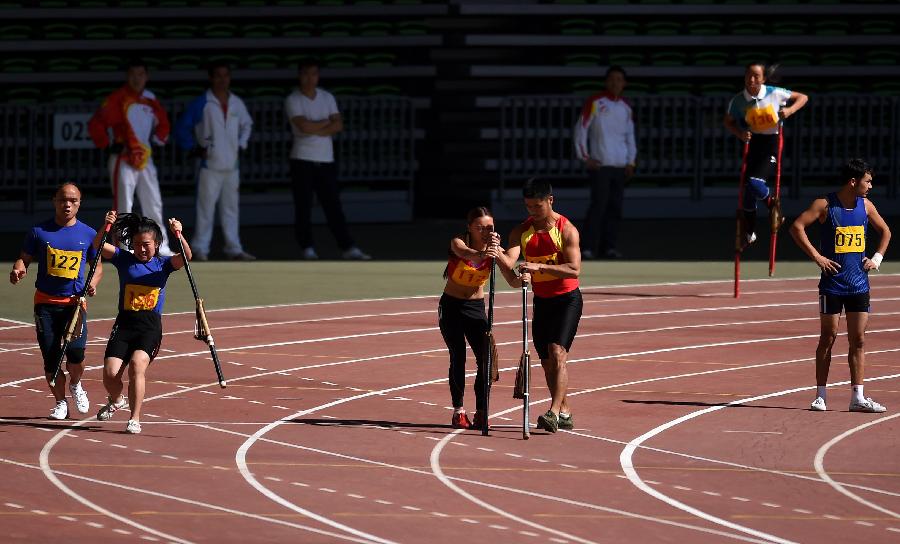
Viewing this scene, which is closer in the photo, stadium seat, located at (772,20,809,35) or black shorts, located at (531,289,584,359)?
black shorts, located at (531,289,584,359)

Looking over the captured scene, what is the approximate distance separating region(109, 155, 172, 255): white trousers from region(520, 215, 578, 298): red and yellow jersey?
1062 cm

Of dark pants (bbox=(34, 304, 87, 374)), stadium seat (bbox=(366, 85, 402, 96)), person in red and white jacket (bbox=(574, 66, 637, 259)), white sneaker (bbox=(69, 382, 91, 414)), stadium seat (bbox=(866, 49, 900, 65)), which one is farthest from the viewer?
stadium seat (bbox=(866, 49, 900, 65))

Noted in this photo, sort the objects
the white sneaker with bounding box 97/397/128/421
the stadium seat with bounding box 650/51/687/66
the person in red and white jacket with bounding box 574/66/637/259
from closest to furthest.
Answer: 1. the white sneaker with bounding box 97/397/128/421
2. the person in red and white jacket with bounding box 574/66/637/259
3. the stadium seat with bounding box 650/51/687/66

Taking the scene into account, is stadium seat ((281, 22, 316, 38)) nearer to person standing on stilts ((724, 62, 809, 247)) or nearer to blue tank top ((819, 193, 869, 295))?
person standing on stilts ((724, 62, 809, 247))

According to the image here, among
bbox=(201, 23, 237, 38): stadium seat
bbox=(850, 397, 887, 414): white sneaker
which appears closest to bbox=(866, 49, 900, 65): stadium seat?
bbox=(201, 23, 237, 38): stadium seat

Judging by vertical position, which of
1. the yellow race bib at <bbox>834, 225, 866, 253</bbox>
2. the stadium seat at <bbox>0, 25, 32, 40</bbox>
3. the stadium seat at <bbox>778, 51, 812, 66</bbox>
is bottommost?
the yellow race bib at <bbox>834, 225, 866, 253</bbox>

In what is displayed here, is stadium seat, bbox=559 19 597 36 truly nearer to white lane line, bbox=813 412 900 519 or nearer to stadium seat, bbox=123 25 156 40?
stadium seat, bbox=123 25 156 40

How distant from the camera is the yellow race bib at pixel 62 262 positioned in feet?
43.2

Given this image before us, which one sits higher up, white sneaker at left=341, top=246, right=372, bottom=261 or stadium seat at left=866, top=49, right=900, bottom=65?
stadium seat at left=866, top=49, right=900, bottom=65

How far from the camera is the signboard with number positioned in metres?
27.6

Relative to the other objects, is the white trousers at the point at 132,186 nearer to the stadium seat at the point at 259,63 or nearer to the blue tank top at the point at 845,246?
the stadium seat at the point at 259,63

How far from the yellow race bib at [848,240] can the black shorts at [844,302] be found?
31 cm

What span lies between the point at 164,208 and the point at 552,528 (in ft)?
62.5

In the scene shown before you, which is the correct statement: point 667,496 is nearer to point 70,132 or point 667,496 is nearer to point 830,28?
point 70,132
